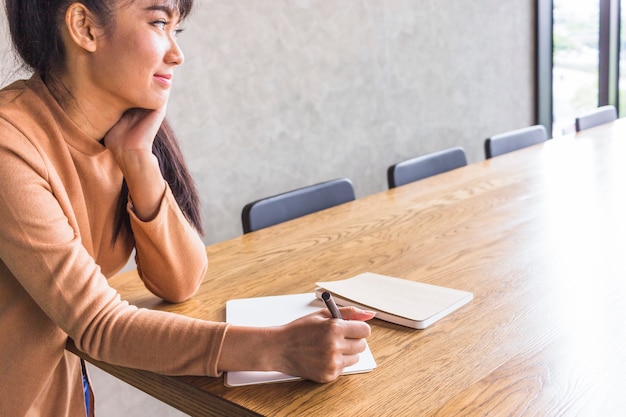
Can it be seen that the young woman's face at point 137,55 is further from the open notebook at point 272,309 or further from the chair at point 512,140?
the chair at point 512,140

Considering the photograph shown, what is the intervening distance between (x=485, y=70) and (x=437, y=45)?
0.55 meters

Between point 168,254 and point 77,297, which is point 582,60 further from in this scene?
point 77,297

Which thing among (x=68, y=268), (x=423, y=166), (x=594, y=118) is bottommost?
(x=594, y=118)

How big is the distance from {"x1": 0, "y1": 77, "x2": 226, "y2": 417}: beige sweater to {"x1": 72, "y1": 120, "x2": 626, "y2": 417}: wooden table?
0.06 metres

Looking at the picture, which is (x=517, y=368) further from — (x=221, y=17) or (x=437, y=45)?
(x=437, y=45)

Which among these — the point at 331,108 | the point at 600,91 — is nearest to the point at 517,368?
the point at 331,108

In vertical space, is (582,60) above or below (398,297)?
below

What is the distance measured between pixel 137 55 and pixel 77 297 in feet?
1.28

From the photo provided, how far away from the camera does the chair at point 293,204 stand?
5.86 feet

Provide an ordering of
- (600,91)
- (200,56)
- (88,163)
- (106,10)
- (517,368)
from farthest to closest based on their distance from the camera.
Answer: (600,91) → (200,56) → (88,163) → (106,10) → (517,368)

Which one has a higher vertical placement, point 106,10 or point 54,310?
point 106,10

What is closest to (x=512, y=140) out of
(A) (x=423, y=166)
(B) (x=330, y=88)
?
(A) (x=423, y=166)

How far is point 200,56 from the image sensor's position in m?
2.88

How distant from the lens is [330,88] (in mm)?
3498
